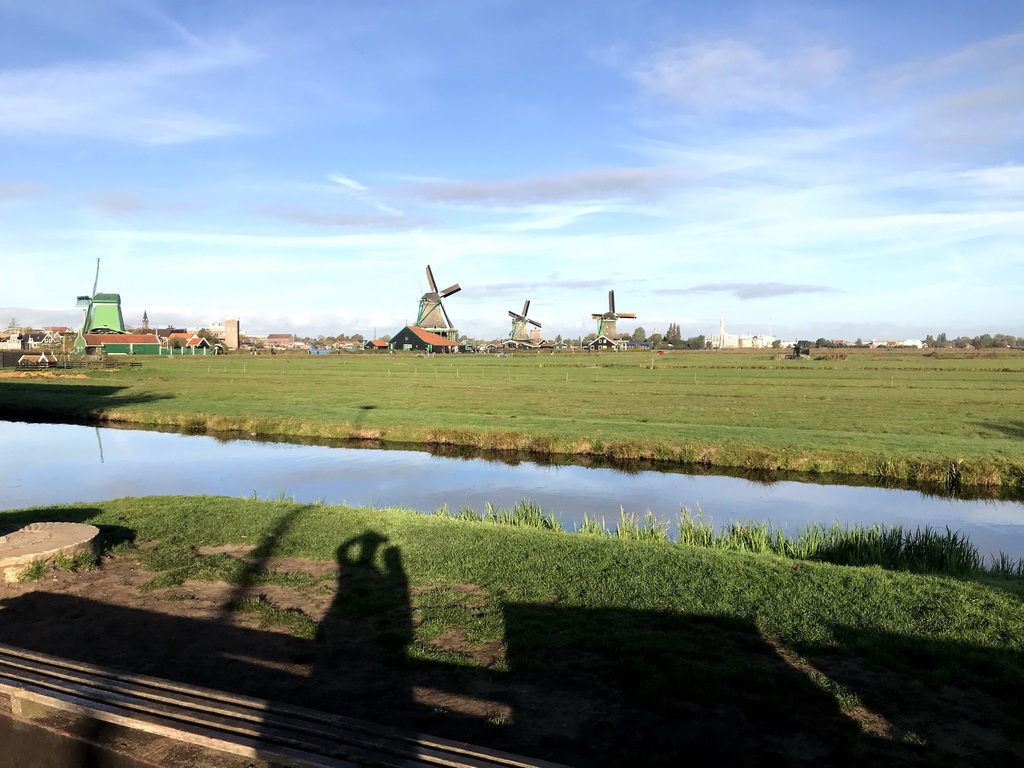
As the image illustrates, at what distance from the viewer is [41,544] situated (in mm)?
9641

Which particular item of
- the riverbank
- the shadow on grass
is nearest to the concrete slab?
the riverbank

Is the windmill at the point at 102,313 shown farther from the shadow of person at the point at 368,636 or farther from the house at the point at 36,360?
the shadow of person at the point at 368,636

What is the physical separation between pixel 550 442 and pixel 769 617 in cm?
1838

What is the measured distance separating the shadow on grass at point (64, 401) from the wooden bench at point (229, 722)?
34799 millimetres

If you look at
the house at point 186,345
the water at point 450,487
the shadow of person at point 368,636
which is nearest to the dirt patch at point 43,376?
the water at point 450,487

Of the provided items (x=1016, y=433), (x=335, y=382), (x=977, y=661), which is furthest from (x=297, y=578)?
(x=335, y=382)

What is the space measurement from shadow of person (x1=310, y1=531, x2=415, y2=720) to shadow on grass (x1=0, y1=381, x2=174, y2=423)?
105 ft

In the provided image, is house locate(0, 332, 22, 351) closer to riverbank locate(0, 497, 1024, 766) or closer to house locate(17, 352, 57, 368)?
house locate(17, 352, 57, 368)

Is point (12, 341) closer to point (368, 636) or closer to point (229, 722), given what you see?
point (368, 636)

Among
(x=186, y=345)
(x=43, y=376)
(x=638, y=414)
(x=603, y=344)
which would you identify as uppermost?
(x=603, y=344)

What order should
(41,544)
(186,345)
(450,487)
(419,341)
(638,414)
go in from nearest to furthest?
(41,544) → (450,487) → (638,414) → (186,345) → (419,341)

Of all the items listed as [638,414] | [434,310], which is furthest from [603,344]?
[638,414]

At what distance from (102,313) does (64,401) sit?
86.2 metres

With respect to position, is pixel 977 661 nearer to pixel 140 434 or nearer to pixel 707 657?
pixel 707 657
